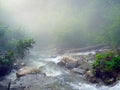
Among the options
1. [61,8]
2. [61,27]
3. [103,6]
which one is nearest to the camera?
[61,27]

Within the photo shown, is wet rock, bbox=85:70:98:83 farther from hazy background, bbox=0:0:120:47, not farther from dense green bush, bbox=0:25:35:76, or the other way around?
hazy background, bbox=0:0:120:47

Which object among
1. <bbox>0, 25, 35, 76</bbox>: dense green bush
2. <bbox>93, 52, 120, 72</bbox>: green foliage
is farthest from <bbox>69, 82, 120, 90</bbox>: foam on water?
<bbox>0, 25, 35, 76</bbox>: dense green bush

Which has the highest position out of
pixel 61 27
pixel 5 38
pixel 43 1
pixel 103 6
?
pixel 43 1

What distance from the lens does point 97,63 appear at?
81.4 ft

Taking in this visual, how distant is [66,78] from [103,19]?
33.4 meters

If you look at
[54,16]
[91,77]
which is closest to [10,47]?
[91,77]

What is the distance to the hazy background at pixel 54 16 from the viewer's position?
5434 centimetres

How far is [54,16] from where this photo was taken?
209 feet

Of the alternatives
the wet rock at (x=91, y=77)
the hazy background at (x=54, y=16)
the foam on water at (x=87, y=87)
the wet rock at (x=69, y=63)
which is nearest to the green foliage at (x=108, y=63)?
the wet rock at (x=91, y=77)

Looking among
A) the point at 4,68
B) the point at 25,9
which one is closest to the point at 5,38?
the point at 4,68

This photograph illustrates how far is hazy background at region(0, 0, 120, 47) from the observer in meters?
54.3

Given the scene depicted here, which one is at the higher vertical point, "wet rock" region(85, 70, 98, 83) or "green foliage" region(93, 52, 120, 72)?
"green foliage" region(93, 52, 120, 72)

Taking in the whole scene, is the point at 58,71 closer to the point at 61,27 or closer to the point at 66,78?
the point at 66,78

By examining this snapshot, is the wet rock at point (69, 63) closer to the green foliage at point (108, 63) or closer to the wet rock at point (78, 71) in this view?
the wet rock at point (78, 71)
